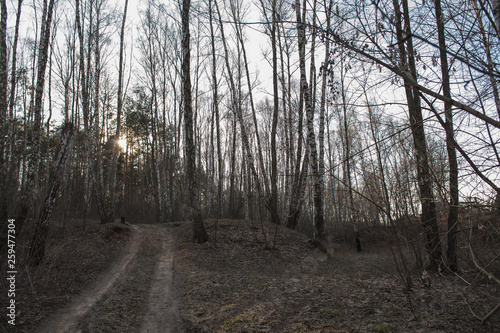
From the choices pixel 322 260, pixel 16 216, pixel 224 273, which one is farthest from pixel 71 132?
pixel 322 260

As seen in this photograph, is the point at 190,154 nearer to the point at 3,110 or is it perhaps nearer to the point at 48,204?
the point at 48,204

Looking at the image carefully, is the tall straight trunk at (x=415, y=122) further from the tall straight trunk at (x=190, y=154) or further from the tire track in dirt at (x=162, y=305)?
the tall straight trunk at (x=190, y=154)

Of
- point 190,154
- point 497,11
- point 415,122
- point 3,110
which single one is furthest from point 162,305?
point 3,110

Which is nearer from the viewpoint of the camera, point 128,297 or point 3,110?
point 128,297

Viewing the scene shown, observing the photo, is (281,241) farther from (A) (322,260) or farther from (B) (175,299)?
(B) (175,299)

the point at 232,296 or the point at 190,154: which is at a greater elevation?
the point at 190,154

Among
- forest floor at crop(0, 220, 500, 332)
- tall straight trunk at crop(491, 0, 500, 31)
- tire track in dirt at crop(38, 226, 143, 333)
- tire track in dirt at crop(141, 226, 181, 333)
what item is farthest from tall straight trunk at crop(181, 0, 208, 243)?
tall straight trunk at crop(491, 0, 500, 31)

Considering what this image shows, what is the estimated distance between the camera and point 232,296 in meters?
5.50

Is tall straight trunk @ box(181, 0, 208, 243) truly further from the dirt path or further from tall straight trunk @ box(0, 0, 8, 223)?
tall straight trunk @ box(0, 0, 8, 223)

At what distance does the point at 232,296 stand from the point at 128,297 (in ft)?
6.65

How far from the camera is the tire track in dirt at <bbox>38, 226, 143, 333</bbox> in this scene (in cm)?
409

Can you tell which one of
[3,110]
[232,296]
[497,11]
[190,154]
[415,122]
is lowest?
[232,296]

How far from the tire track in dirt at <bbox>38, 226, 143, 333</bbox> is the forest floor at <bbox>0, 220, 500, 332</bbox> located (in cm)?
2

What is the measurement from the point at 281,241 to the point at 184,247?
360 cm
